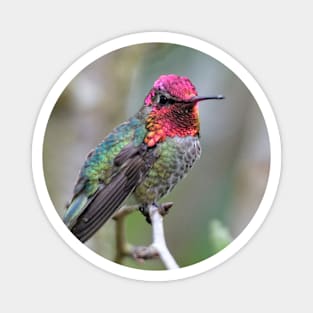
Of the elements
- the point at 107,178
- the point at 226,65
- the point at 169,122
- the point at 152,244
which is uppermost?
the point at 226,65

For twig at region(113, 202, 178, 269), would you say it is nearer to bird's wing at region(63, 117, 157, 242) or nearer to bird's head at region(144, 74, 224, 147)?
bird's wing at region(63, 117, 157, 242)

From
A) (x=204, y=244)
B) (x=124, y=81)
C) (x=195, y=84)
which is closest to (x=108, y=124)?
(x=124, y=81)

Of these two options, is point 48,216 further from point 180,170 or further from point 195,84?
point 195,84

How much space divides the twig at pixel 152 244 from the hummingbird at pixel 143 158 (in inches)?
0.9

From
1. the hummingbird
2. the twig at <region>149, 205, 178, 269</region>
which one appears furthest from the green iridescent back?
the twig at <region>149, 205, 178, 269</region>

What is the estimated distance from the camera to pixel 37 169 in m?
1.53

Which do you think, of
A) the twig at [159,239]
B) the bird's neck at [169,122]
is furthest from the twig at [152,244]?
the bird's neck at [169,122]

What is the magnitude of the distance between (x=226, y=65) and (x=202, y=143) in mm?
192

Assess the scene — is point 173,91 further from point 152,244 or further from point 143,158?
point 152,244

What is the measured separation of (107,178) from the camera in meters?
1.52

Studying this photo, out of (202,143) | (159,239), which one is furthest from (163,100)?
(159,239)

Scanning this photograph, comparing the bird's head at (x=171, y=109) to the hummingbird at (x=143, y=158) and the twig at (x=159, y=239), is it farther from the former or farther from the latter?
the twig at (x=159, y=239)

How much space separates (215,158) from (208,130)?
73 millimetres

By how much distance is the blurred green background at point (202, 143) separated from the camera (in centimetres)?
153
